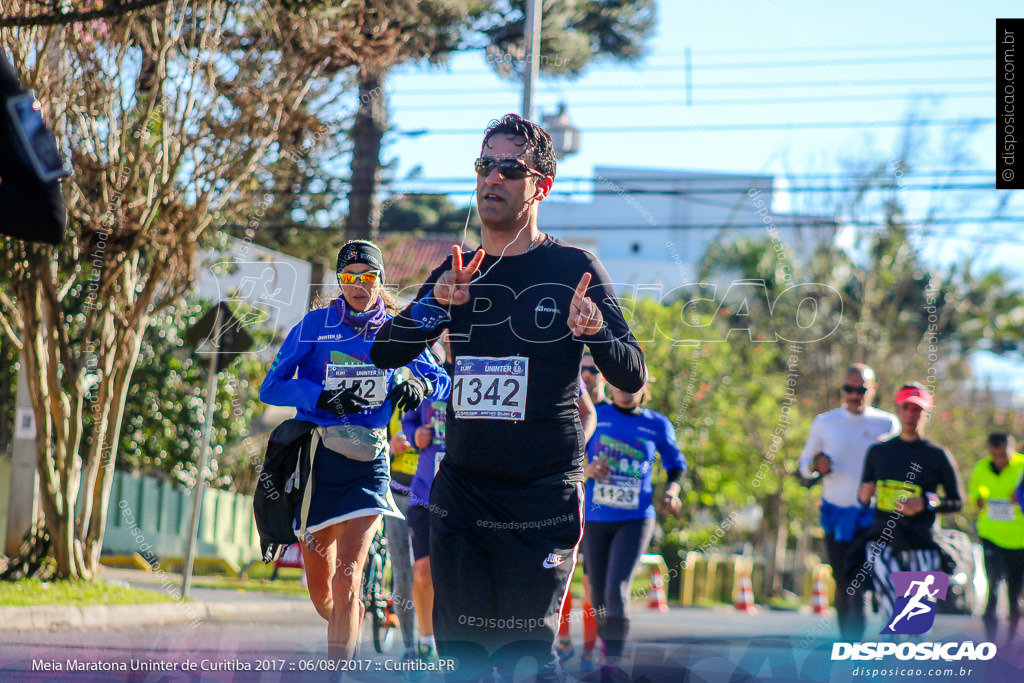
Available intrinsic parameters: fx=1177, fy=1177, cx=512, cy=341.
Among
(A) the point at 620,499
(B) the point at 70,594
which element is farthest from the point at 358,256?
(B) the point at 70,594

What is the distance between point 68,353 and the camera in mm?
9664

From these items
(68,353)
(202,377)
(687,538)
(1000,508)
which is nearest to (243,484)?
(202,377)

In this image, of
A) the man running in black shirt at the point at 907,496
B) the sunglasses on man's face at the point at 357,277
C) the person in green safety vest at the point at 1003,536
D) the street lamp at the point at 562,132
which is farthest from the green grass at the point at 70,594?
the street lamp at the point at 562,132

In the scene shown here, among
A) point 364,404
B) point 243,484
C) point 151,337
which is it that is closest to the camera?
point 364,404

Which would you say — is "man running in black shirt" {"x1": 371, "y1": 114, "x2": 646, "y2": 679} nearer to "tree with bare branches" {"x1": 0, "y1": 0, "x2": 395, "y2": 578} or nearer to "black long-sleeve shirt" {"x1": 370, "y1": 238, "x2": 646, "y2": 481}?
"black long-sleeve shirt" {"x1": 370, "y1": 238, "x2": 646, "y2": 481}

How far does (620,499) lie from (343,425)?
2674 mm

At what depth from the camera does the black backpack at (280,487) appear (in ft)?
17.1

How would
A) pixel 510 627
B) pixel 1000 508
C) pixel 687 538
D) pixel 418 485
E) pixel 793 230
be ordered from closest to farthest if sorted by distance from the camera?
pixel 510 627
pixel 418 485
pixel 1000 508
pixel 687 538
pixel 793 230

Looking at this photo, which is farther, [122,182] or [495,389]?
[122,182]

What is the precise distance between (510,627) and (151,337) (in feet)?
42.9

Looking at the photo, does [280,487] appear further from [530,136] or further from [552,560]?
[530,136]

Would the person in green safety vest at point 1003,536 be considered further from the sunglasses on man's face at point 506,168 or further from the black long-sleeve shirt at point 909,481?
the sunglasses on man's face at point 506,168

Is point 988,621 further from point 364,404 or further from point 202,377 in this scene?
point 202,377

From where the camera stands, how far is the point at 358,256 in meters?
5.59
